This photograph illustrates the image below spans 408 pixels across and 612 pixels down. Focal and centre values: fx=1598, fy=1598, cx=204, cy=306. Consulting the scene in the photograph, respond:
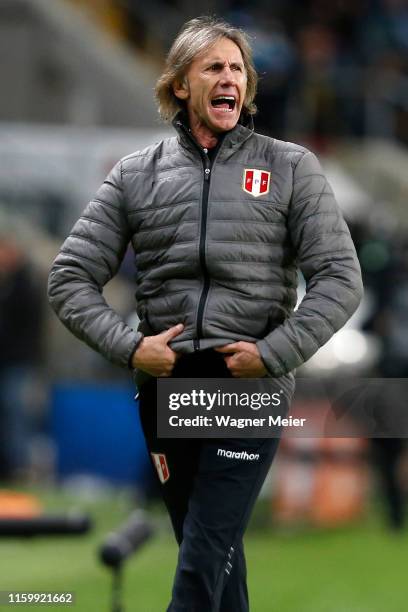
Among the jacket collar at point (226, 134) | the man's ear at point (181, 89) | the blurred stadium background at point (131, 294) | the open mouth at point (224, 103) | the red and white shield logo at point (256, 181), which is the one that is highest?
the man's ear at point (181, 89)

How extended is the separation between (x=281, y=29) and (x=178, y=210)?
13.8 metres

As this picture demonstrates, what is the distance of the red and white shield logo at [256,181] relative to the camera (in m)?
5.11

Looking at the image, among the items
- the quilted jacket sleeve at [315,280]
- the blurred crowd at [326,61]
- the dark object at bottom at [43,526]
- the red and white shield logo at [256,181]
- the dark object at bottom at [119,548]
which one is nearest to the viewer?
the quilted jacket sleeve at [315,280]

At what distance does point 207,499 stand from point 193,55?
4.69 ft

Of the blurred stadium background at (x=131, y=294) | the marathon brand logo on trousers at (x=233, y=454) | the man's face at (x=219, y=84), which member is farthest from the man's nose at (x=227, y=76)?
the blurred stadium background at (x=131, y=294)

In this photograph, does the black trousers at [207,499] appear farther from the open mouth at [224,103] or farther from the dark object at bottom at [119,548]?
the open mouth at [224,103]

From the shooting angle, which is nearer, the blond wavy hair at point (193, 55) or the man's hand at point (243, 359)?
the man's hand at point (243, 359)

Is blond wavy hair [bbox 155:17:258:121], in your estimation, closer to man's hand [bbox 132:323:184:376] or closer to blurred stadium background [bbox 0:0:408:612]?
man's hand [bbox 132:323:184:376]

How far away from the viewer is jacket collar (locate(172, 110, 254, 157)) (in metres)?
5.17

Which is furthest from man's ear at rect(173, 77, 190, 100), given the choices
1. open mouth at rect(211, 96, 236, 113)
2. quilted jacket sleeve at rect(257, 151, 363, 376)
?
quilted jacket sleeve at rect(257, 151, 363, 376)

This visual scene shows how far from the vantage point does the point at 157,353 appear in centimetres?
507

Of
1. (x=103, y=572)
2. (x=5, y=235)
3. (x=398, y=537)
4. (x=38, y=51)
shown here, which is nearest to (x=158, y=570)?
(x=103, y=572)

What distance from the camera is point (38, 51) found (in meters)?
19.9

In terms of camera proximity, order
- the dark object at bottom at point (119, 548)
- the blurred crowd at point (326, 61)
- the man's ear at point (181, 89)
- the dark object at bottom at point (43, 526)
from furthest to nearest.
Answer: the blurred crowd at point (326, 61)
the dark object at bottom at point (43, 526)
the dark object at bottom at point (119, 548)
the man's ear at point (181, 89)
